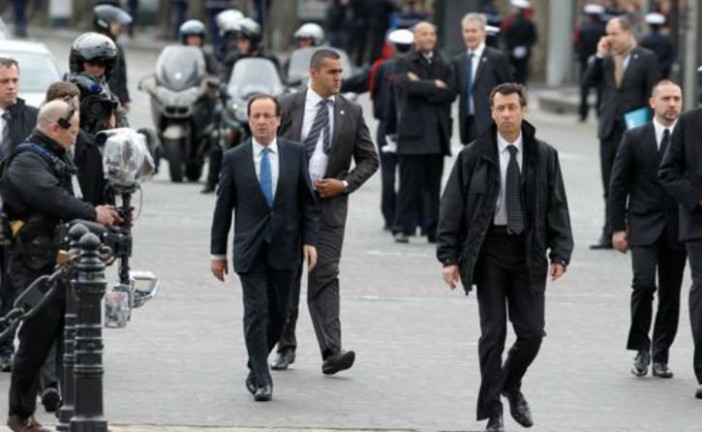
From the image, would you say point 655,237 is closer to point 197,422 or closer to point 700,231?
point 700,231

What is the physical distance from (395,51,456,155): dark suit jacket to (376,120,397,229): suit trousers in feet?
2.24

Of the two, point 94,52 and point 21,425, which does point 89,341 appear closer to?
point 21,425

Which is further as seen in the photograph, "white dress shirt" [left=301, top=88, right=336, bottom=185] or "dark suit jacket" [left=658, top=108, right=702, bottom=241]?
"white dress shirt" [left=301, top=88, right=336, bottom=185]

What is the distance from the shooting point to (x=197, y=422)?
13.1 metres

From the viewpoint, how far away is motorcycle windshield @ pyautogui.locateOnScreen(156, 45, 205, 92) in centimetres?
2866

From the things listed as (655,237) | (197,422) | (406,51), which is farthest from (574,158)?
(197,422)

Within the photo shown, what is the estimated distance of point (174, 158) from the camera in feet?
93.2

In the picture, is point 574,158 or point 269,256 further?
point 574,158

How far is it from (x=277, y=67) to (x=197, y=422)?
1539 centimetres

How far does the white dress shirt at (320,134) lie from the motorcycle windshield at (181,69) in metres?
13.6

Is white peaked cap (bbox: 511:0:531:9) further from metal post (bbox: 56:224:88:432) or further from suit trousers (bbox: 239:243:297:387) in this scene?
metal post (bbox: 56:224:88:432)

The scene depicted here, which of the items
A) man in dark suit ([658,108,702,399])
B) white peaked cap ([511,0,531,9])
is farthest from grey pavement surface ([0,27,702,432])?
white peaked cap ([511,0,531,9])

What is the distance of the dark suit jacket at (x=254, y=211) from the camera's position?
1388 cm

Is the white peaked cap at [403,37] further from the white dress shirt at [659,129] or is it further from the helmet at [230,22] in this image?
the white dress shirt at [659,129]
